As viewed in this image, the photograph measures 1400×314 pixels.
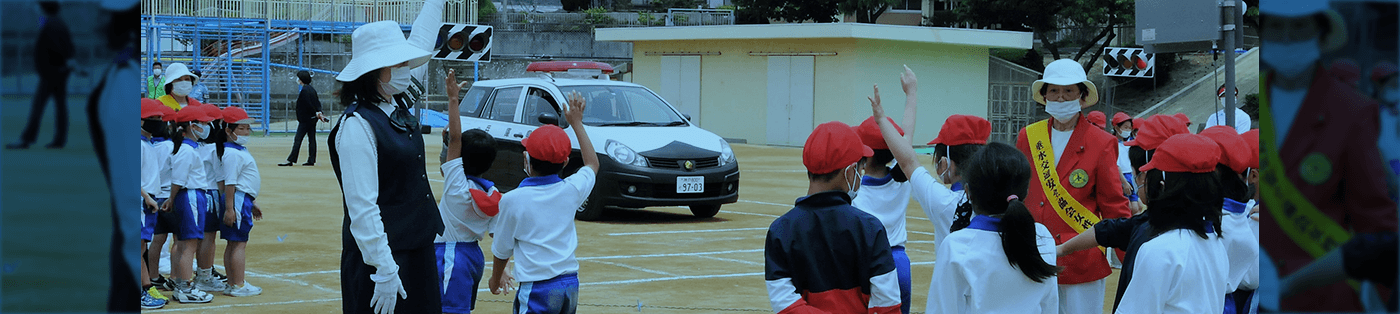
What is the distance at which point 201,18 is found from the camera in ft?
94.9

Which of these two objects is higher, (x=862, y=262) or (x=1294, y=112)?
(x=1294, y=112)

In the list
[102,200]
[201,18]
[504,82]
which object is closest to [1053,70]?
→ [102,200]

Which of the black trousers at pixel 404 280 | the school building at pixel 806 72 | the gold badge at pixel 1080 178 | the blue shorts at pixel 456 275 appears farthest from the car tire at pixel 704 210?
the school building at pixel 806 72

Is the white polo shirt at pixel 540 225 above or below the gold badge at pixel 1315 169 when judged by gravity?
below

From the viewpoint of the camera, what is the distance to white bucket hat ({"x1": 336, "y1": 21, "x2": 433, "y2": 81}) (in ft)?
12.7

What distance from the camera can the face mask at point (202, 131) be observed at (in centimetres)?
741

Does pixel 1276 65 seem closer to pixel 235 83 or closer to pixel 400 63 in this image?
pixel 400 63

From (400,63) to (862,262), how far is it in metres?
1.61

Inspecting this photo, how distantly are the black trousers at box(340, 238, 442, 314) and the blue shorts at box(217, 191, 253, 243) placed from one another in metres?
3.70

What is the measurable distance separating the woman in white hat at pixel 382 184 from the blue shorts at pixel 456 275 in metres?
1.24

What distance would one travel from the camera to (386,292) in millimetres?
3764

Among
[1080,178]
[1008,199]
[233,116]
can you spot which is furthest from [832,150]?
[233,116]

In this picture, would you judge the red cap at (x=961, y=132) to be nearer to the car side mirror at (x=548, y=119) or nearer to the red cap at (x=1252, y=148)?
the red cap at (x=1252, y=148)

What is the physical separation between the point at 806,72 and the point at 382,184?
1000 inches
